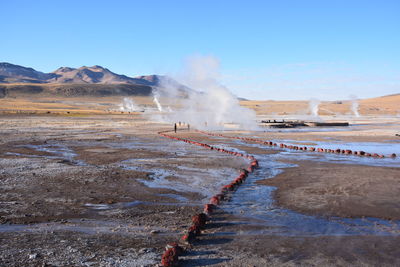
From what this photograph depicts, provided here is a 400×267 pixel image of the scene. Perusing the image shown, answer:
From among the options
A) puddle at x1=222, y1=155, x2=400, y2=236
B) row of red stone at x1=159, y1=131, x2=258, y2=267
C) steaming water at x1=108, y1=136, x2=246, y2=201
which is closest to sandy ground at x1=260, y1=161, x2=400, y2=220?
puddle at x1=222, y1=155, x2=400, y2=236

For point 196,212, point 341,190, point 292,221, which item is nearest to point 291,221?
point 292,221

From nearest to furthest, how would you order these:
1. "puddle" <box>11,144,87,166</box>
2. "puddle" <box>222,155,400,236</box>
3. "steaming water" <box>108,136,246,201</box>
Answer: "puddle" <box>222,155,400,236</box>
"steaming water" <box>108,136,246,201</box>
"puddle" <box>11,144,87,166</box>

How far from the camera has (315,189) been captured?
1216 centimetres

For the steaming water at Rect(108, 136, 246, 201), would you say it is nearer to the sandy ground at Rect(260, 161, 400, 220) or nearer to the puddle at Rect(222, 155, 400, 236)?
the puddle at Rect(222, 155, 400, 236)

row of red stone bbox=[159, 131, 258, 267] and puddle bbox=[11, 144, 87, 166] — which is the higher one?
puddle bbox=[11, 144, 87, 166]

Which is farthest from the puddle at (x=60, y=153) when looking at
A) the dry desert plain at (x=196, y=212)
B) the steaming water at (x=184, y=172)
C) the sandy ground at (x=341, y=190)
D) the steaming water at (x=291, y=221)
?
the sandy ground at (x=341, y=190)

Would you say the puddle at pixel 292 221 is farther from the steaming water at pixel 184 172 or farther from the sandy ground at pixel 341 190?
the steaming water at pixel 184 172

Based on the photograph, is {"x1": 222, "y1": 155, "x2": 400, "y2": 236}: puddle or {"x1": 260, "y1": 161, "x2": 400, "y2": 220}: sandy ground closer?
{"x1": 222, "y1": 155, "x2": 400, "y2": 236}: puddle

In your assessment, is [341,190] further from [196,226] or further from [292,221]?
[196,226]

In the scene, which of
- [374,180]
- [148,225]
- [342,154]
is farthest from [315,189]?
[342,154]

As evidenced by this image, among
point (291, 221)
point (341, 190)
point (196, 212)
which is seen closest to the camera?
point (291, 221)

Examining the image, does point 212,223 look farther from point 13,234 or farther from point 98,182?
point 98,182

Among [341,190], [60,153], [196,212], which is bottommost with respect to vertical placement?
[196,212]

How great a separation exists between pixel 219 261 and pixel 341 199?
18.5ft
